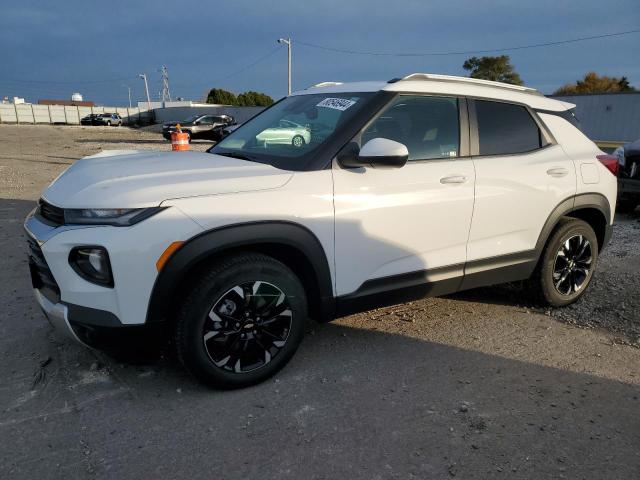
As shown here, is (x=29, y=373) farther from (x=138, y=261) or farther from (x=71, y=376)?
(x=138, y=261)

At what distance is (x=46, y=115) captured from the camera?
66.1 m

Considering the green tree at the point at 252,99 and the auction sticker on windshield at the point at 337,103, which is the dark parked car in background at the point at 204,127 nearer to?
the auction sticker on windshield at the point at 337,103

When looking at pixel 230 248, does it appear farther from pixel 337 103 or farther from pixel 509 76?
pixel 509 76

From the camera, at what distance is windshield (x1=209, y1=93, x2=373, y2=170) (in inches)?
122

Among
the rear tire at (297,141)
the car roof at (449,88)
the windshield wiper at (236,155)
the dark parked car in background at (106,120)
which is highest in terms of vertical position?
the dark parked car in background at (106,120)

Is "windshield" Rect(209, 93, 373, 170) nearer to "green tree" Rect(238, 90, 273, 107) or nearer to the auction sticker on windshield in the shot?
the auction sticker on windshield

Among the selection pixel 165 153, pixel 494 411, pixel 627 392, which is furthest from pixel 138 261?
pixel 627 392

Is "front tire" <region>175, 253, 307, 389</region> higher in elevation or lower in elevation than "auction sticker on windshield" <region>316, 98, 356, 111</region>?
lower

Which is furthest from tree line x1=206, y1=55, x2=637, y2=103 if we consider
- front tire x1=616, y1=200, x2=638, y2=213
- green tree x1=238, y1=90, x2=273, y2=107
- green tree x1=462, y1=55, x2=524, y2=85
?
front tire x1=616, y1=200, x2=638, y2=213

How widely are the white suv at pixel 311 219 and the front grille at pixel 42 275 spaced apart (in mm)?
16

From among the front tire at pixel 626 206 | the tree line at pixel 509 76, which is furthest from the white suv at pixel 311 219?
the tree line at pixel 509 76

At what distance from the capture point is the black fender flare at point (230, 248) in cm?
251

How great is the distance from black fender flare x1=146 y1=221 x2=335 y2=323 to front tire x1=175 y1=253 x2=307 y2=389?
0.11 metres

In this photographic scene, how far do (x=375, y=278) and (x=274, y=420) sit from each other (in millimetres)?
1040
